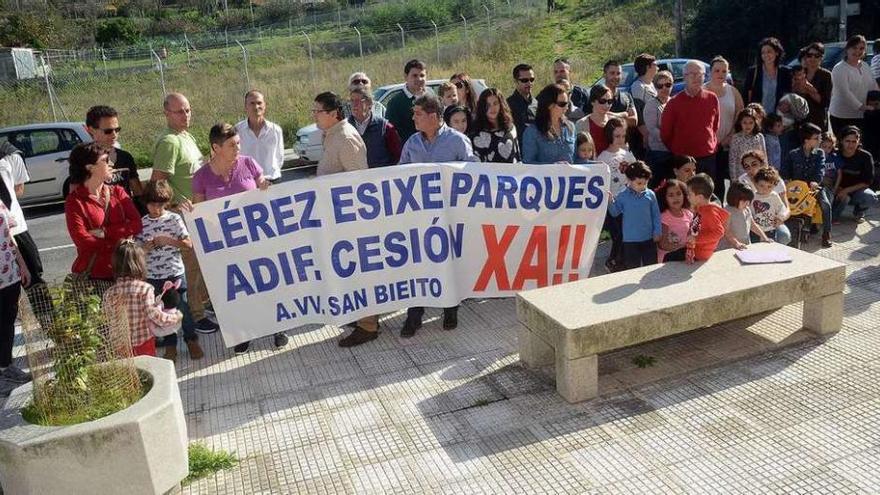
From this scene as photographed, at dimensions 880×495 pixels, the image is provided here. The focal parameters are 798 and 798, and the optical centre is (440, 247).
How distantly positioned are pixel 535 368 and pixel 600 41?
28.9 meters

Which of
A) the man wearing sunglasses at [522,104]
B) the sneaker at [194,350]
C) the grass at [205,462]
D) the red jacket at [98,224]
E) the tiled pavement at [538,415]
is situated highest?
the man wearing sunglasses at [522,104]

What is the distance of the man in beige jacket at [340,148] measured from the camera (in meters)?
6.20

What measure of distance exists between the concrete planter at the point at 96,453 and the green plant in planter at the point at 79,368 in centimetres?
14

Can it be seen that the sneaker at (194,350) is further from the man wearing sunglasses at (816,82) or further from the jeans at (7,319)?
the man wearing sunglasses at (816,82)

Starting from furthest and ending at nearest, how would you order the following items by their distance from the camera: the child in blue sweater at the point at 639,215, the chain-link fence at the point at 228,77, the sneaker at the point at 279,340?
1. the chain-link fence at the point at 228,77
2. the child in blue sweater at the point at 639,215
3. the sneaker at the point at 279,340

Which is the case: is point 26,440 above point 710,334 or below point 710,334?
above

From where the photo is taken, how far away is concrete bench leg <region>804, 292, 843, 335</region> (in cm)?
574

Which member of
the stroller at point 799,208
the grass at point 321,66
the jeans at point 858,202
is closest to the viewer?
the stroller at point 799,208

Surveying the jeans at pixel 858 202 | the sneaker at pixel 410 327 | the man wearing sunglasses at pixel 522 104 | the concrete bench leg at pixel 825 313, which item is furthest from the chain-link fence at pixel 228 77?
the concrete bench leg at pixel 825 313

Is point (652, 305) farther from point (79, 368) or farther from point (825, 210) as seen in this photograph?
point (825, 210)

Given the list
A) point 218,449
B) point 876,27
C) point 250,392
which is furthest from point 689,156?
point 876,27

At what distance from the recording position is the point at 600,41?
32.4 meters

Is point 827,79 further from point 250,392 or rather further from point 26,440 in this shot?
point 26,440

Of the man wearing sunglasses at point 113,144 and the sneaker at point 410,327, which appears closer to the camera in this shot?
the man wearing sunglasses at point 113,144
